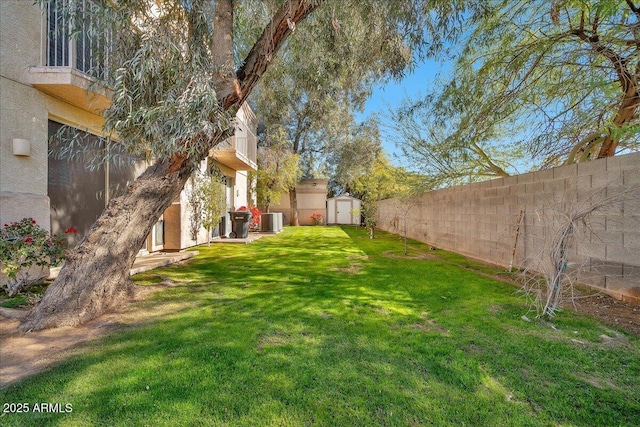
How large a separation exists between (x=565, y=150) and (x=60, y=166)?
8904 mm

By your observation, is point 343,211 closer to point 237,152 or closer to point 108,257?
point 237,152

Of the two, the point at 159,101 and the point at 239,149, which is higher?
the point at 239,149

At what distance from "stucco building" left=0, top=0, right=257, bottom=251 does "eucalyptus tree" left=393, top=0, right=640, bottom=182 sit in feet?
15.2

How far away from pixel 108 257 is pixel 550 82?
7.25 meters

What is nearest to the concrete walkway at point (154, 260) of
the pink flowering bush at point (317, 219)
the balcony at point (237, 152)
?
the balcony at point (237, 152)

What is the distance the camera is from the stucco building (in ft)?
13.7

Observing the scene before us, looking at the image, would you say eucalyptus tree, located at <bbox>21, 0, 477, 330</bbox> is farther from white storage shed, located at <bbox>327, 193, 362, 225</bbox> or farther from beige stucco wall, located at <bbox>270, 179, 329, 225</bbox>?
white storage shed, located at <bbox>327, 193, 362, 225</bbox>

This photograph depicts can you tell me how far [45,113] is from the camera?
4.64 meters

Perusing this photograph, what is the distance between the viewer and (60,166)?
198 inches

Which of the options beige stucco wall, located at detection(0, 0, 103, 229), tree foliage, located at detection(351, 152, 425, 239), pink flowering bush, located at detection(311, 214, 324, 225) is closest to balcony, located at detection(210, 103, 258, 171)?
beige stucco wall, located at detection(0, 0, 103, 229)

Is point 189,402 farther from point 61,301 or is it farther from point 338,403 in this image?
point 61,301

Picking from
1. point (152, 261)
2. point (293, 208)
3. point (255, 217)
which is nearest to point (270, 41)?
point (152, 261)

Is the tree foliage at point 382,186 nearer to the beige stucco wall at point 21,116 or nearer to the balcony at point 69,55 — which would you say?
the balcony at point 69,55

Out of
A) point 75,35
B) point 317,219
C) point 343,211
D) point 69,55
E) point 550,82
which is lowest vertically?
point 317,219
